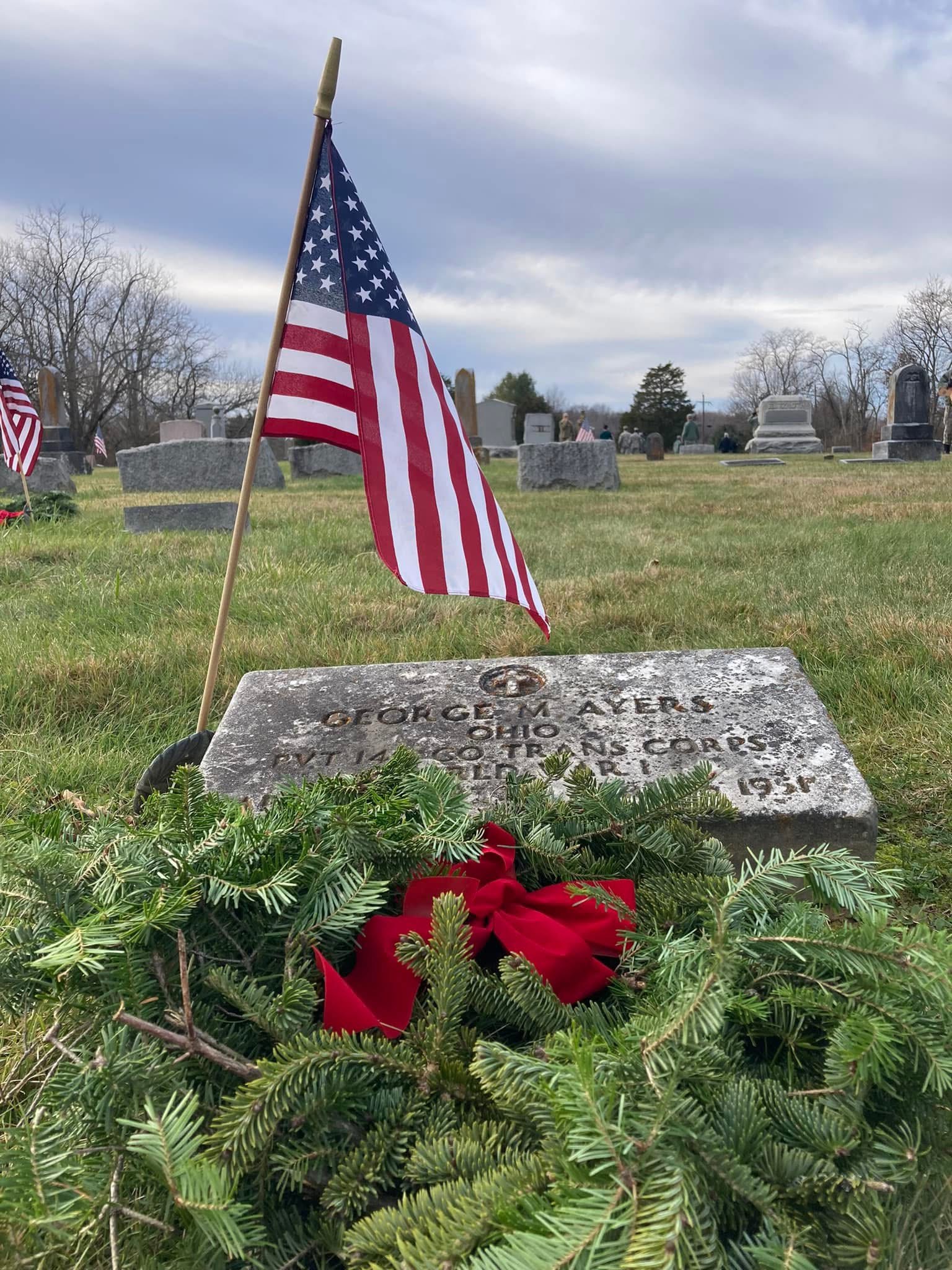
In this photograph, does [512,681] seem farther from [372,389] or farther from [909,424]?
[909,424]

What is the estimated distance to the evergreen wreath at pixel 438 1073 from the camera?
2.87ft

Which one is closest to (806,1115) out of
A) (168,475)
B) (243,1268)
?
(243,1268)

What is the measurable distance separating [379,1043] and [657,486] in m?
13.8

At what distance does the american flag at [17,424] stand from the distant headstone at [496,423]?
25823 mm

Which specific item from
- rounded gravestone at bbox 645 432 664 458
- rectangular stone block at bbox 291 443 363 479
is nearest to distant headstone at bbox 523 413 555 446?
rounded gravestone at bbox 645 432 664 458

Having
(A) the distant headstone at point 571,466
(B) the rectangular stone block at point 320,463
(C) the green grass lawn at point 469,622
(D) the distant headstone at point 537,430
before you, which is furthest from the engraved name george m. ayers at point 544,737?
(D) the distant headstone at point 537,430

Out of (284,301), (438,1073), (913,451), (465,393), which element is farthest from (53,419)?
(438,1073)

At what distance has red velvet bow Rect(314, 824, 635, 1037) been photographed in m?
1.22

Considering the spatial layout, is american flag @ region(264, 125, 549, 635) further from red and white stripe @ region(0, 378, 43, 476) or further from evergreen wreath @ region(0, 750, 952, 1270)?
red and white stripe @ region(0, 378, 43, 476)

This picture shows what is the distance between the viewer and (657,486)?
14.2 metres

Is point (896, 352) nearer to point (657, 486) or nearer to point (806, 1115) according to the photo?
point (657, 486)

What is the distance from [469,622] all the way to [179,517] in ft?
15.3

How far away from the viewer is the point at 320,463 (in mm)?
17297

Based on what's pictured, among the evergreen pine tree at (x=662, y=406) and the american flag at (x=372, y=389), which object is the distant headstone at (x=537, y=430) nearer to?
the evergreen pine tree at (x=662, y=406)
